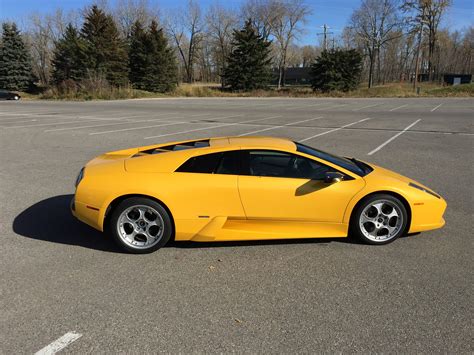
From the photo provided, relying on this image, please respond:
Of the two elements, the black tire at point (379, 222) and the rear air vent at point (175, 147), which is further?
the rear air vent at point (175, 147)

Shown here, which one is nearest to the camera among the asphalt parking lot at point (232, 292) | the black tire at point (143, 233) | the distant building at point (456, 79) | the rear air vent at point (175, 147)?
the asphalt parking lot at point (232, 292)

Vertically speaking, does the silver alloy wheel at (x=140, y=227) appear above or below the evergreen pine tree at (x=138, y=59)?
below

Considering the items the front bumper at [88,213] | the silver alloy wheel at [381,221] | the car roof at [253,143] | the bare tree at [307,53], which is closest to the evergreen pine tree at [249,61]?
the car roof at [253,143]

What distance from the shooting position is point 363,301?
335cm

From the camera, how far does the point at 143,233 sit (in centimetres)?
426

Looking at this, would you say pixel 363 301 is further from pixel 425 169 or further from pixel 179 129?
pixel 179 129

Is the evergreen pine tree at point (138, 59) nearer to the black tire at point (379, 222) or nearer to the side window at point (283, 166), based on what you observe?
the side window at point (283, 166)

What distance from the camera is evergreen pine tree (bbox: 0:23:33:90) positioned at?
59188mm

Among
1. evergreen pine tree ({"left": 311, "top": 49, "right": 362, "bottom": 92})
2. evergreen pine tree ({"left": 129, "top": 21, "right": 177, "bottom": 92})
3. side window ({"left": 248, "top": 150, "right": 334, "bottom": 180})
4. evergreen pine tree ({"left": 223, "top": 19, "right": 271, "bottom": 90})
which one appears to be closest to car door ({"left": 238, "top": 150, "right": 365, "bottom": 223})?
side window ({"left": 248, "top": 150, "right": 334, "bottom": 180})

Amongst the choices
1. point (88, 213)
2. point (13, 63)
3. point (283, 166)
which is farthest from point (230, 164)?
point (13, 63)

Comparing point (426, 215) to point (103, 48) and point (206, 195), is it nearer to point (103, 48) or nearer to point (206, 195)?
point (206, 195)

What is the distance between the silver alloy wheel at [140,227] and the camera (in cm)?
423

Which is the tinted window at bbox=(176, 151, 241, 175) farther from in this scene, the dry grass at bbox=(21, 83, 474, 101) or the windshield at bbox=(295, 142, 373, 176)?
the dry grass at bbox=(21, 83, 474, 101)

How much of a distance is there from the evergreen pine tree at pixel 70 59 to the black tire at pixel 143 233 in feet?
171
